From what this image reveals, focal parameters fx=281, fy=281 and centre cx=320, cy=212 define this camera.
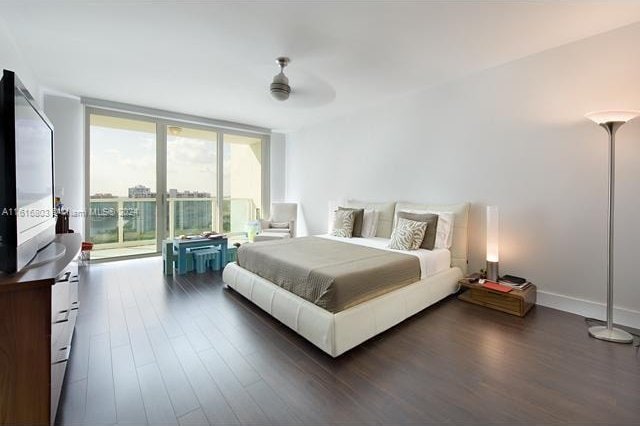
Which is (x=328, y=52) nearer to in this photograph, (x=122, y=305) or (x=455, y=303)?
(x=455, y=303)

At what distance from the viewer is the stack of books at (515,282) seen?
283 cm

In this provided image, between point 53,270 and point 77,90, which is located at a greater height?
point 77,90

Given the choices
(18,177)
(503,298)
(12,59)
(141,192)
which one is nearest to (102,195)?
(141,192)

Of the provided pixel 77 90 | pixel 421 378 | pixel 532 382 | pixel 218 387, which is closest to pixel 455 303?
pixel 532 382

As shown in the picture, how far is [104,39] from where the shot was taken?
2.65 meters

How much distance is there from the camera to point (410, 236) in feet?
10.4

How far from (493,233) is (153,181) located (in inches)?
207

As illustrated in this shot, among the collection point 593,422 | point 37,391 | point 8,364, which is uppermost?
point 8,364

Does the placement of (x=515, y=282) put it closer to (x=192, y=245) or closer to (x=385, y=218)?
(x=385, y=218)

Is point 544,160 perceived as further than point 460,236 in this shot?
No

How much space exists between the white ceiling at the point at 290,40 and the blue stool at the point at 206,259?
231 centimetres

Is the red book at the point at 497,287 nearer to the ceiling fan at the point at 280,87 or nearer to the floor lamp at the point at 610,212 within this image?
the floor lamp at the point at 610,212

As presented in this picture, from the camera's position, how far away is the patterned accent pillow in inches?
125

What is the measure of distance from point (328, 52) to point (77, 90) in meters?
3.71
